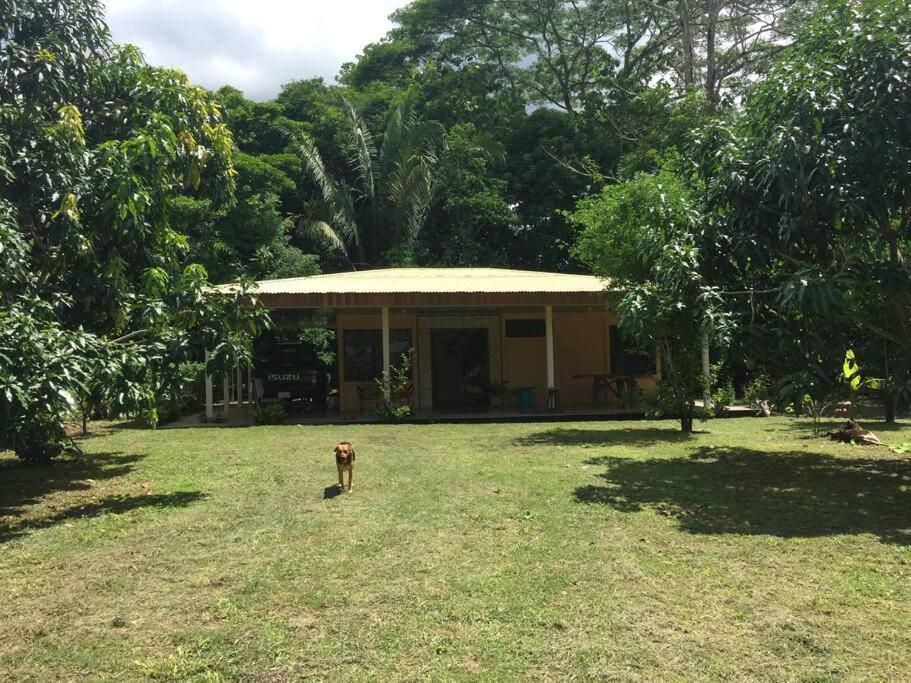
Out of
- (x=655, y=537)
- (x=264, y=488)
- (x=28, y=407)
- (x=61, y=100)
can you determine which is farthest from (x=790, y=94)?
(x=61, y=100)

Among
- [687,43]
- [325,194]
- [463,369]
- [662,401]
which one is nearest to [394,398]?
[463,369]

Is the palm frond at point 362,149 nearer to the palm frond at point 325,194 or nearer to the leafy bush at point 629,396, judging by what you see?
the palm frond at point 325,194

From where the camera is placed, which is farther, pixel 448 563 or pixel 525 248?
pixel 525 248

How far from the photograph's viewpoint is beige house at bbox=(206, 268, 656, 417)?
52.7 ft

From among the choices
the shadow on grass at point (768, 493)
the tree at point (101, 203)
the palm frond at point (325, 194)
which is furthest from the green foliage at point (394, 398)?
the palm frond at point (325, 194)

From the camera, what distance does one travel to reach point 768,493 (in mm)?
7191

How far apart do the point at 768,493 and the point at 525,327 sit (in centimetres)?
1030

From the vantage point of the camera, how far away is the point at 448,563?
192 inches

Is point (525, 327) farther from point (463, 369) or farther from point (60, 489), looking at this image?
point (60, 489)

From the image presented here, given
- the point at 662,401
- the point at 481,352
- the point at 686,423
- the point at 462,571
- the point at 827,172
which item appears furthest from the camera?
the point at 481,352

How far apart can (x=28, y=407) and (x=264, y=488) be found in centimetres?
262

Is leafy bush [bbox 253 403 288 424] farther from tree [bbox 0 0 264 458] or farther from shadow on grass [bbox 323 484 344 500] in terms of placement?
shadow on grass [bbox 323 484 344 500]

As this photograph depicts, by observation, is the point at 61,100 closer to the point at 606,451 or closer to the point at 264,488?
the point at 264,488

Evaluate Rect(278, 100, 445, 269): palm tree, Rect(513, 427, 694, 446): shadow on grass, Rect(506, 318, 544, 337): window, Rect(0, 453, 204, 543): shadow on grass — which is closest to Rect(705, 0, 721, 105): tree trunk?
Rect(278, 100, 445, 269): palm tree
